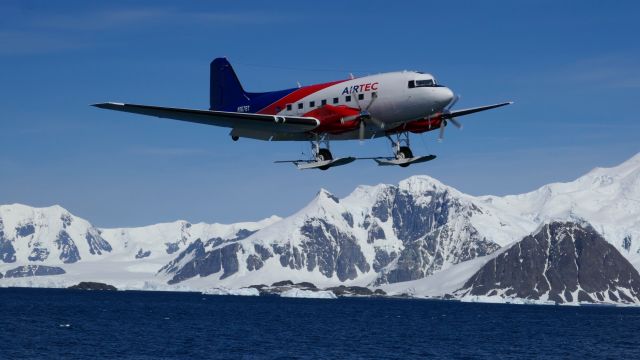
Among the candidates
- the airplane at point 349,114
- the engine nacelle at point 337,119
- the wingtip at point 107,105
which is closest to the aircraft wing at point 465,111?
the airplane at point 349,114

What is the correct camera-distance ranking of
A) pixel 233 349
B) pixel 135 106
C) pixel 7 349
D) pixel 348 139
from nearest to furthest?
1. pixel 135 106
2. pixel 348 139
3. pixel 7 349
4. pixel 233 349

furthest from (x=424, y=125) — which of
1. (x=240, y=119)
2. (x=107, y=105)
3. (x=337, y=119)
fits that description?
(x=107, y=105)

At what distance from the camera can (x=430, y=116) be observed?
74.1m

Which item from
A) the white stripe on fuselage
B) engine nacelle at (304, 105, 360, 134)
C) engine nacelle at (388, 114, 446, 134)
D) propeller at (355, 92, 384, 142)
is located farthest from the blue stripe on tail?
engine nacelle at (388, 114, 446, 134)

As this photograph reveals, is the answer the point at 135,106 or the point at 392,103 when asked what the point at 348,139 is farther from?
the point at 135,106

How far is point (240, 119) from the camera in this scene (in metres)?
74.6

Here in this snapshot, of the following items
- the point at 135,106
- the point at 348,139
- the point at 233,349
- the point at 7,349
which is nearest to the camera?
the point at 135,106

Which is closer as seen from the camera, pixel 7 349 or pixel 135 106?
pixel 135 106

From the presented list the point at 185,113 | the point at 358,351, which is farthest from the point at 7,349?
the point at 185,113

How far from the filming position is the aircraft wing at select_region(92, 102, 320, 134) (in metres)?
72.6

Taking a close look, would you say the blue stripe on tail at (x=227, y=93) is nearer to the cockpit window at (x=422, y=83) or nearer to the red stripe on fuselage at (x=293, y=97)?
the red stripe on fuselage at (x=293, y=97)

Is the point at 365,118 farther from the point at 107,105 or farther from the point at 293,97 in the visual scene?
the point at 107,105

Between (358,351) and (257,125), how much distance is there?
11060cm

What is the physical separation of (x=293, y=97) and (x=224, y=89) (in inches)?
652
